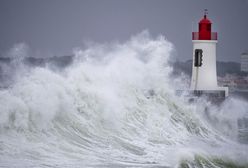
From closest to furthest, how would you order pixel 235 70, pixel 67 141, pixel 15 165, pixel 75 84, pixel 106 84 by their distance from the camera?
pixel 15 165
pixel 67 141
pixel 75 84
pixel 106 84
pixel 235 70

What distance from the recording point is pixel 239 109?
28.8m

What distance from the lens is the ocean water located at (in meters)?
15.7

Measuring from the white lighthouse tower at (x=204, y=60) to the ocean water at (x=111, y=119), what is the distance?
776 mm

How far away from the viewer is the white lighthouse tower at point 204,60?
26.7m

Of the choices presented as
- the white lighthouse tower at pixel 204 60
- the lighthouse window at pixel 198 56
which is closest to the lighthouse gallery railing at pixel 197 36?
the white lighthouse tower at pixel 204 60

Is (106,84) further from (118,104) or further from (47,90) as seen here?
(47,90)

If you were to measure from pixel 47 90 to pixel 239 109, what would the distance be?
482 inches

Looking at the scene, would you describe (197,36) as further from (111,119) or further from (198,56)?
(111,119)

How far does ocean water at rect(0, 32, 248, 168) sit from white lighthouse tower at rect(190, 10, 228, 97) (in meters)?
0.78

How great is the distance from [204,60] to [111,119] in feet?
26.5

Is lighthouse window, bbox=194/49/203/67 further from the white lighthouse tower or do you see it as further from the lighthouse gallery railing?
the lighthouse gallery railing

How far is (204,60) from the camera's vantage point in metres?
26.8

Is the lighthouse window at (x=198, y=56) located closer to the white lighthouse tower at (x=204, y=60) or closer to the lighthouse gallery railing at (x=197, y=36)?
the white lighthouse tower at (x=204, y=60)

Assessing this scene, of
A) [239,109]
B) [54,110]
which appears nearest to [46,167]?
[54,110]
